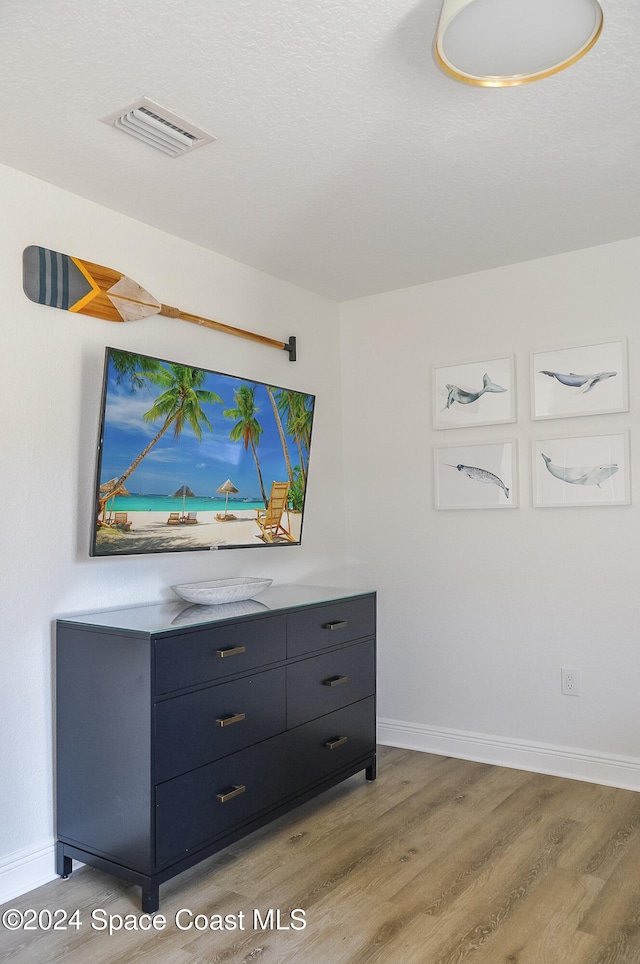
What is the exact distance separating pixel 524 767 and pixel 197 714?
5.90ft

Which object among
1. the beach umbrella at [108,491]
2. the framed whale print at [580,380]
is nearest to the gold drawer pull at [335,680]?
the beach umbrella at [108,491]

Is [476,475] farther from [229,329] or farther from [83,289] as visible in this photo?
[83,289]

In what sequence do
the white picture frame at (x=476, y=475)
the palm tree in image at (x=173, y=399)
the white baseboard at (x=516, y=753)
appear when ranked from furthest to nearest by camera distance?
the white picture frame at (x=476, y=475), the white baseboard at (x=516, y=753), the palm tree in image at (x=173, y=399)

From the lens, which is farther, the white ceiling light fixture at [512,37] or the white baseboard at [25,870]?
the white baseboard at [25,870]

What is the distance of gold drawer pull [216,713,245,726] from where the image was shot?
242 cm

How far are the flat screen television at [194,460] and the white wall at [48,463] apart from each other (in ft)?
0.49

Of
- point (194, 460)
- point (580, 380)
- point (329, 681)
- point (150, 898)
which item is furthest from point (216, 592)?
point (580, 380)

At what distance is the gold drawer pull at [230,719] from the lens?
2.42 meters

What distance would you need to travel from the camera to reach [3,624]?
238 cm

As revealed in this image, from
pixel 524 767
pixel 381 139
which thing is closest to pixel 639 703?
pixel 524 767

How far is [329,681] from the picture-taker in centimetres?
301

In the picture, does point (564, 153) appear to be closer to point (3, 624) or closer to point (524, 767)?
point (3, 624)

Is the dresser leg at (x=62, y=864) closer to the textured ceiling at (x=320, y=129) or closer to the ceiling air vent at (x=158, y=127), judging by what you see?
the textured ceiling at (x=320, y=129)

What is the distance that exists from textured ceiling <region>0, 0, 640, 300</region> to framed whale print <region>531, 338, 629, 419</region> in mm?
477
